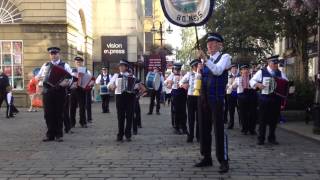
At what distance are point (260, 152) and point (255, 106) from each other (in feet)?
12.8

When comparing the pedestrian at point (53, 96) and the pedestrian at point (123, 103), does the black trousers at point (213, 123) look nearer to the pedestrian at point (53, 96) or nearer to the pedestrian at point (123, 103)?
the pedestrian at point (123, 103)

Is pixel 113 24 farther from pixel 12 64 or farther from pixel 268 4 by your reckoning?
pixel 268 4

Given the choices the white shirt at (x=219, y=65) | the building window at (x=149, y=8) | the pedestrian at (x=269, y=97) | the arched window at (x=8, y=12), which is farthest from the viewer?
the building window at (x=149, y=8)

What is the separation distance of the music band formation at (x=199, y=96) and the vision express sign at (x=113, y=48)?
20731mm

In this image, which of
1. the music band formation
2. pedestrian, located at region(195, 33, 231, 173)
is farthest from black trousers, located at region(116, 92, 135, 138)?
pedestrian, located at region(195, 33, 231, 173)

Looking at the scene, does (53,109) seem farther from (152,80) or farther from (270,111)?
(152,80)

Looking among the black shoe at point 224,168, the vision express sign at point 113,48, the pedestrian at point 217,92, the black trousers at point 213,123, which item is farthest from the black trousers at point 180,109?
the vision express sign at point 113,48

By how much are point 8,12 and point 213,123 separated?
21.7m

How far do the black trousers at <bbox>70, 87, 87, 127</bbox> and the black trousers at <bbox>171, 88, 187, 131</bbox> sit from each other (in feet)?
9.62

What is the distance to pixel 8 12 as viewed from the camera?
28094mm

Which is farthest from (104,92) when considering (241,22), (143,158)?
(143,158)

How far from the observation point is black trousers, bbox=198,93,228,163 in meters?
8.41

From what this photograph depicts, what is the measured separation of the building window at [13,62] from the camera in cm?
2848

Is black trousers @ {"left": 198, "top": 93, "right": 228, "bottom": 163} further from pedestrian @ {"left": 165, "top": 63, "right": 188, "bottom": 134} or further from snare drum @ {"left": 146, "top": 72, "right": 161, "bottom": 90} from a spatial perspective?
snare drum @ {"left": 146, "top": 72, "right": 161, "bottom": 90}
